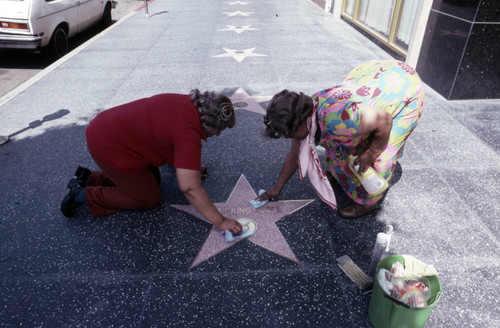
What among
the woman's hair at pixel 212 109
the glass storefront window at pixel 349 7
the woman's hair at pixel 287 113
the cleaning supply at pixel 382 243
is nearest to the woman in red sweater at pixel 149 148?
the woman's hair at pixel 212 109

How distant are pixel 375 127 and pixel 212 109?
1.11 m

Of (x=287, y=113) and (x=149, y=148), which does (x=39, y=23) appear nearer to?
(x=149, y=148)

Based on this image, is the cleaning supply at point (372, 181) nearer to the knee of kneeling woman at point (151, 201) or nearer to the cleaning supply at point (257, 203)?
the cleaning supply at point (257, 203)

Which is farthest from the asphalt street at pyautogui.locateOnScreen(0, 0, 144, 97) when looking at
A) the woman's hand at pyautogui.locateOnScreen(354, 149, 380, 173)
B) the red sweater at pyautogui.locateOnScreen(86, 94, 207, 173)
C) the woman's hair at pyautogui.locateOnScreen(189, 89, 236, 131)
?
the woman's hand at pyautogui.locateOnScreen(354, 149, 380, 173)

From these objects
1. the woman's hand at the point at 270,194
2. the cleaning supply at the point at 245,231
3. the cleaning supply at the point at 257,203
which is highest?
the woman's hand at the point at 270,194

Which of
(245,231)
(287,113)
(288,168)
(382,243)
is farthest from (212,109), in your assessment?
(382,243)

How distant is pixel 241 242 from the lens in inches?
108

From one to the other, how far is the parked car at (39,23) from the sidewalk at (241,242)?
227cm

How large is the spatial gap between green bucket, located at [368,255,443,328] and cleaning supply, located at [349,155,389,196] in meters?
0.67

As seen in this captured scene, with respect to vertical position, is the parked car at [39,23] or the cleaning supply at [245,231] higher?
the parked car at [39,23]

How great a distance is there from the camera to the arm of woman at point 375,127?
7.27 feet

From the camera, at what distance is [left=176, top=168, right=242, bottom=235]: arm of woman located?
2.23 metres

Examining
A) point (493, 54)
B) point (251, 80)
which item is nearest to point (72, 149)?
point (251, 80)

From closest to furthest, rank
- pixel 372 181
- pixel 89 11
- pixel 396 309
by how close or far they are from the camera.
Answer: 1. pixel 396 309
2. pixel 372 181
3. pixel 89 11
